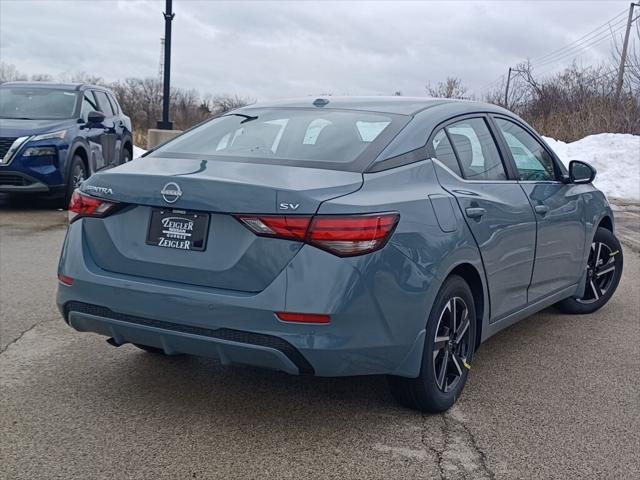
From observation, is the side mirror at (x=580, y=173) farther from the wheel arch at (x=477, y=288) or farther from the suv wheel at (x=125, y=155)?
the suv wheel at (x=125, y=155)

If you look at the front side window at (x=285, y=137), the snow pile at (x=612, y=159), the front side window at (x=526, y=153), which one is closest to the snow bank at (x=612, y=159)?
the snow pile at (x=612, y=159)

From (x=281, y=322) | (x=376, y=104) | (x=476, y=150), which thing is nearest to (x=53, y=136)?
(x=376, y=104)

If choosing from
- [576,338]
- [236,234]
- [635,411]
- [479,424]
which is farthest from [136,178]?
[576,338]

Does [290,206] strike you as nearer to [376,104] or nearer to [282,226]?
[282,226]

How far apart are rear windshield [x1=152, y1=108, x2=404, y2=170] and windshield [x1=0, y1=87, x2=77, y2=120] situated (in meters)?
7.56

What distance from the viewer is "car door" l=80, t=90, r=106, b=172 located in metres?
11.6

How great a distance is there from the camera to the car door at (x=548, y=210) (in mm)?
4945

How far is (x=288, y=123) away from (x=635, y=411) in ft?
7.93

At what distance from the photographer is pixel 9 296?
606 cm

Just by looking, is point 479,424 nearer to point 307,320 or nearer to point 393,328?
point 393,328

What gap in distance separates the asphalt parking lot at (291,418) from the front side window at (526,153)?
1.17 metres

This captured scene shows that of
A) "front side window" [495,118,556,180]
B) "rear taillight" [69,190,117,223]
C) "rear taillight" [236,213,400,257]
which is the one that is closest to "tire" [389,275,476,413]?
"rear taillight" [236,213,400,257]

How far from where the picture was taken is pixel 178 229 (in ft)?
11.6

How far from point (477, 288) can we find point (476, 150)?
2.77 feet
